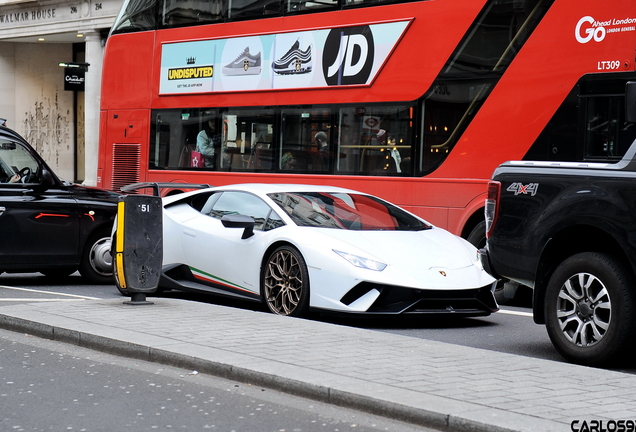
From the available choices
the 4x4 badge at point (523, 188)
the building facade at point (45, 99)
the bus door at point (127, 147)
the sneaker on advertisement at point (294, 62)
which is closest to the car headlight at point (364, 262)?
the 4x4 badge at point (523, 188)

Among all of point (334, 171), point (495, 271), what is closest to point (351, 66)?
point (334, 171)

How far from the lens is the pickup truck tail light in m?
7.11

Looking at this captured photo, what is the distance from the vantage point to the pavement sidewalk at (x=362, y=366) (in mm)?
4781

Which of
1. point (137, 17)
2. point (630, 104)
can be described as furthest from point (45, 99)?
point (630, 104)

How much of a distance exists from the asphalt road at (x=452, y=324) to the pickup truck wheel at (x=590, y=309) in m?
0.31

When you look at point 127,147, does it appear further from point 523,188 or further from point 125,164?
point 523,188

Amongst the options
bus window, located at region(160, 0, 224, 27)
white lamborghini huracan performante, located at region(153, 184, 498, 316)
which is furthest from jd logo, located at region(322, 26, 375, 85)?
white lamborghini huracan performante, located at region(153, 184, 498, 316)

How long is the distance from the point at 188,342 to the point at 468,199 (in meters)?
5.63

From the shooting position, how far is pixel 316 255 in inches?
324

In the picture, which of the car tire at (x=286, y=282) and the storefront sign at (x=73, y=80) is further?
the storefront sign at (x=73, y=80)

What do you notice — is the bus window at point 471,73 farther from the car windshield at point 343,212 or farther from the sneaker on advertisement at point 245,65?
the sneaker on advertisement at point 245,65

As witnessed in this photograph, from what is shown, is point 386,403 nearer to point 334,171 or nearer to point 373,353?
point 373,353

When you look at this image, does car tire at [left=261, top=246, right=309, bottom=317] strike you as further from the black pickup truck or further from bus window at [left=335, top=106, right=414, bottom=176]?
bus window at [left=335, top=106, right=414, bottom=176]

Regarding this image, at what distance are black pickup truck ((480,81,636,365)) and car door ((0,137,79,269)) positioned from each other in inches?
239
